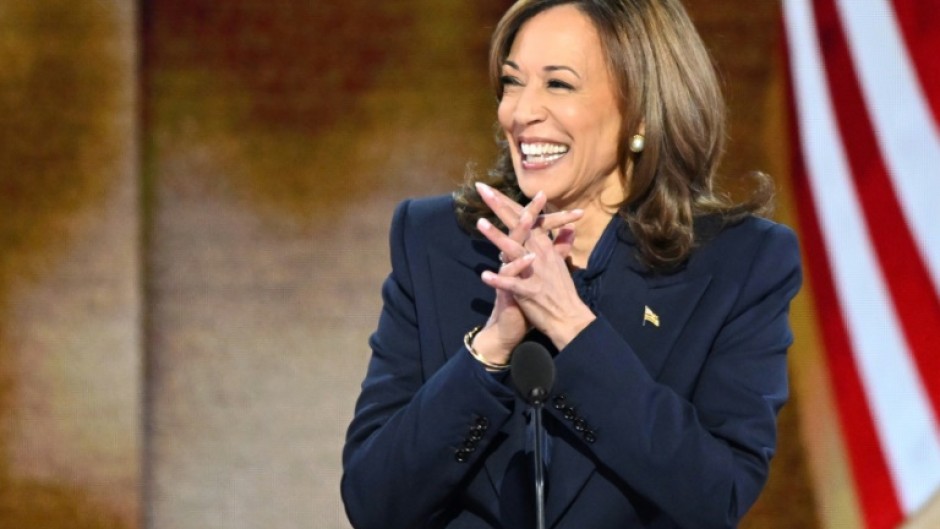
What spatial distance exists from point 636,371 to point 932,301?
1725mm

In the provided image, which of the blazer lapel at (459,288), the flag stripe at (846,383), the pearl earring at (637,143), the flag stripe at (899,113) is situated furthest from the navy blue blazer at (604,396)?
the flag stripe at (846,383)

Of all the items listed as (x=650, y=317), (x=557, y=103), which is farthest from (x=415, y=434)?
(x=557, y=103)

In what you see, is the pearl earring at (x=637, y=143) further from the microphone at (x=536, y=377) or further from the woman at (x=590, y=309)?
the microphone at (x=536, y=377)

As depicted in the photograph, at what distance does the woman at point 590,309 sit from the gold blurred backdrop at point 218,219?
5.48 ft

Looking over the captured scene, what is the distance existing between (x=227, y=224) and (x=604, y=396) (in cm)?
215

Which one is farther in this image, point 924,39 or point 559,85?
point 924,39

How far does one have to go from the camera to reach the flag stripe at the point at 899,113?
10.7ft

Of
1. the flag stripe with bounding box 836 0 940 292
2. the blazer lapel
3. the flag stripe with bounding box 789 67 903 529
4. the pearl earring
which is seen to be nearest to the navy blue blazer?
the blazer lapel

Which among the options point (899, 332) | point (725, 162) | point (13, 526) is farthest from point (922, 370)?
point (13, 526)

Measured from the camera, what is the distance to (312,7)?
369cm

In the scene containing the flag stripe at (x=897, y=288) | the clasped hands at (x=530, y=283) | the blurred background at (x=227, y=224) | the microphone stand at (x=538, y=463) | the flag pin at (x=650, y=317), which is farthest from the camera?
the blurred background at (x=227, y=224)

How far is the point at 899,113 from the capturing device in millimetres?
3338

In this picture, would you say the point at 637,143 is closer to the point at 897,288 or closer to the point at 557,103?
the point at 557,103

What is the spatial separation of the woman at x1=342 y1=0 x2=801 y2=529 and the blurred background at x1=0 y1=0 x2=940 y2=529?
5.49 ft
